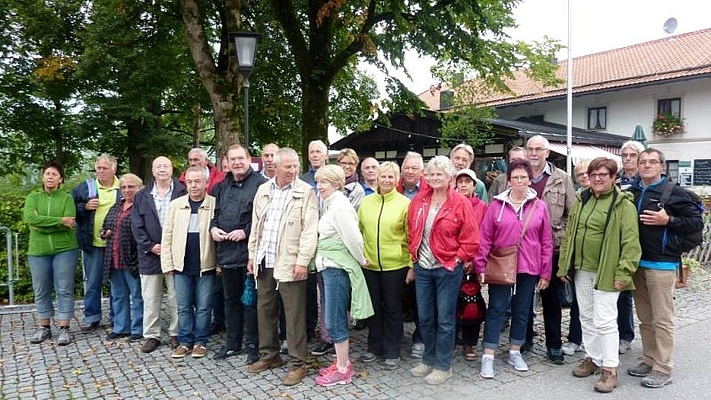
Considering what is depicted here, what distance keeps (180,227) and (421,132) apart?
54.5 feet

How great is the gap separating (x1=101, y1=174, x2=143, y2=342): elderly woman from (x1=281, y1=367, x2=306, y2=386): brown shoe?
218 cm

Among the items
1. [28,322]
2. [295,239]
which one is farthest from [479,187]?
[28,322]

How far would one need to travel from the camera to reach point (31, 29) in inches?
506

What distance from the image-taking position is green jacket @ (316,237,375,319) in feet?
A: 14.5

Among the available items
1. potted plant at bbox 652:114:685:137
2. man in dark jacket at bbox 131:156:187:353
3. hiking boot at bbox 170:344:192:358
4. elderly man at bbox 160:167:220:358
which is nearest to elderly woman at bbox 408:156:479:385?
elderly man at bbox 160:167:220:358

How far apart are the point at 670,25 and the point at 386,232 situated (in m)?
30.6

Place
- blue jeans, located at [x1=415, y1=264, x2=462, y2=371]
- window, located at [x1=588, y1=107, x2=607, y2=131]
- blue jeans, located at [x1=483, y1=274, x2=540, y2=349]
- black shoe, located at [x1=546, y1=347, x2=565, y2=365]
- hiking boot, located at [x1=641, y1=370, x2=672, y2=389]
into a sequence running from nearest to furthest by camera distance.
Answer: hiking boot, located at [x1=641, y1=370, x2=672, y2=389]
blue jeans, located at [x1=415, y1=264, x2=462, y2=371]
blue jeans, located at [x1=483, y1=274, x2=540, y2=349]
black shoe, located at [x1=546, y1=347, x2=565, y2=365]
window, located at [x1=588, y1=107, x2=607, y2=131]

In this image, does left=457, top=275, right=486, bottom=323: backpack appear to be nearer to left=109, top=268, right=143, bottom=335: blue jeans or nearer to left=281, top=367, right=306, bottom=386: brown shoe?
left=281, top=367, right=306, bottom=386: brown shoe

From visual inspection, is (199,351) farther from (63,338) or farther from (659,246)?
(659,246)

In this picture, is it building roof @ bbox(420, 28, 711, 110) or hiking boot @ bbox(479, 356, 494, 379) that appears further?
building roof @ bbox(420, 28, 711, 110)

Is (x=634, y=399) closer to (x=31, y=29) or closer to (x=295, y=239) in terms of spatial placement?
(x=295, y=239)

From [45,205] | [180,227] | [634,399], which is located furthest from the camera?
[45,205]

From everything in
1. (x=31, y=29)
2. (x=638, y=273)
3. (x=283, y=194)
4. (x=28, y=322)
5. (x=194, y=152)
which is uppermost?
(x=31, y=29)

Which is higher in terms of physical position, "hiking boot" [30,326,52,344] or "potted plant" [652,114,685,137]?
"potted plant" [652,114,685,137]
